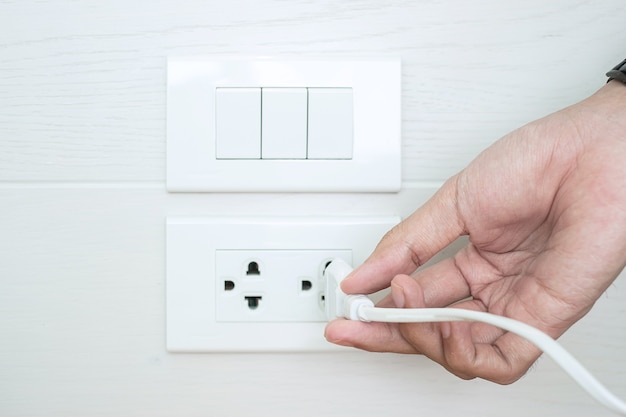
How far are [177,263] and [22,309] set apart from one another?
0.48ft

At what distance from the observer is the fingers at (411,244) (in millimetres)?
421

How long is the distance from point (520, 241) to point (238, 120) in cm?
25

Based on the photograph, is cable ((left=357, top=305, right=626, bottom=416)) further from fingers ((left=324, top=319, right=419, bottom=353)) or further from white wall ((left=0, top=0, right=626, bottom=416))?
white wall ((left=0, top=0, right=626, bottom=416))

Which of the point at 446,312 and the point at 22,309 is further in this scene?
the point at 22,309

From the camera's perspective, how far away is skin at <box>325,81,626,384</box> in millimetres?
389

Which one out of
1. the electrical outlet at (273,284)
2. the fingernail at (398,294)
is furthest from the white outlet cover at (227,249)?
the fingernail at (398,294)

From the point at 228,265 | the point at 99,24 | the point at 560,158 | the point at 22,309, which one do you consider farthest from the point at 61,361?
the point at 560,158

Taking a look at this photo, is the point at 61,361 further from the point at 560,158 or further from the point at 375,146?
the point at 560,158

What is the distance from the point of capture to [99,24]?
0.49 metres

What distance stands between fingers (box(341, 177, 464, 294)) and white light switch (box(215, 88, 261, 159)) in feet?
0.45

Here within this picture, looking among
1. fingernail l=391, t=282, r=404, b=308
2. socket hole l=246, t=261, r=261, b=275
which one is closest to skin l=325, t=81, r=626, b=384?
fingernail l=391, t=282, r=404, b=308

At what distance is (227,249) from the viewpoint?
491 millimetres

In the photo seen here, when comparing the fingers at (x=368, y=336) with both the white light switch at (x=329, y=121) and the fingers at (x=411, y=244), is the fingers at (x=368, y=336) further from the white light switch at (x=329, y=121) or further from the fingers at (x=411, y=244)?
the white light switch at (x=329, y=121)

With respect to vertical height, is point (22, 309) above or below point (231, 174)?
below
